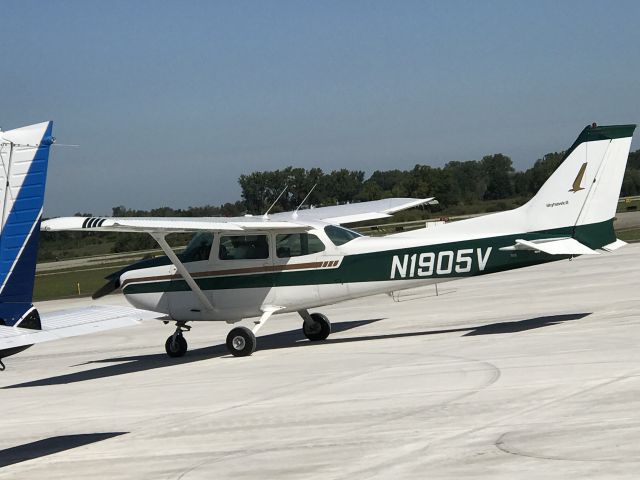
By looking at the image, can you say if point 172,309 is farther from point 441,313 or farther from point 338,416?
point 338,416

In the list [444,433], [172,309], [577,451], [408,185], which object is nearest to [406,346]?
[172,309]

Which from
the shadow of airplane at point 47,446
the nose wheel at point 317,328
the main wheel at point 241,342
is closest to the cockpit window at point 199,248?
the main wheel at point 241,342

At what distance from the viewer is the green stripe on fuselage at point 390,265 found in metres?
15.5

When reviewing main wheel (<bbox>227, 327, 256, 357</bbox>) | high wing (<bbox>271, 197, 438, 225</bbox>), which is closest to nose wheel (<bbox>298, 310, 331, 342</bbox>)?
main wheel (<bbox>227, 327, 256, 357</bbox>)

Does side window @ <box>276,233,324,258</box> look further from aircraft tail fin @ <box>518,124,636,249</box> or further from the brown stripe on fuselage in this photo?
aircraft tail fin @ <box>518,124,636,249</box>

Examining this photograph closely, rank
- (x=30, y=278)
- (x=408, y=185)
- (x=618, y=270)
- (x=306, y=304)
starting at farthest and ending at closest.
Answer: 1. (x=408, y=185)
2. (x=618, y=270)
3. (x=306, y=304)
4. (x=30, y=278)

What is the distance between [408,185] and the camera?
10856 centimetres

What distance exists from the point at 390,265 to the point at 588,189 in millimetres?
3306

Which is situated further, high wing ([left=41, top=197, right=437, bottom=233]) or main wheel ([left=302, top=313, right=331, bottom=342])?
main wheel ([left=302, top=313, right=331, bottom=342])

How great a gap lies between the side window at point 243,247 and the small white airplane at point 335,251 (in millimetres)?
17

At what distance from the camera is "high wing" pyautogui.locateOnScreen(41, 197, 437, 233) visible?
13938 mm

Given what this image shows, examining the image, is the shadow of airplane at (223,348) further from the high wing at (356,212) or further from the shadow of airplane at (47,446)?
the shadow of airplane at (47,446)

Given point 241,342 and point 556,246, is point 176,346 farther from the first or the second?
point 556,246

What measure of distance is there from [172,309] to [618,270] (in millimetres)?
12339
